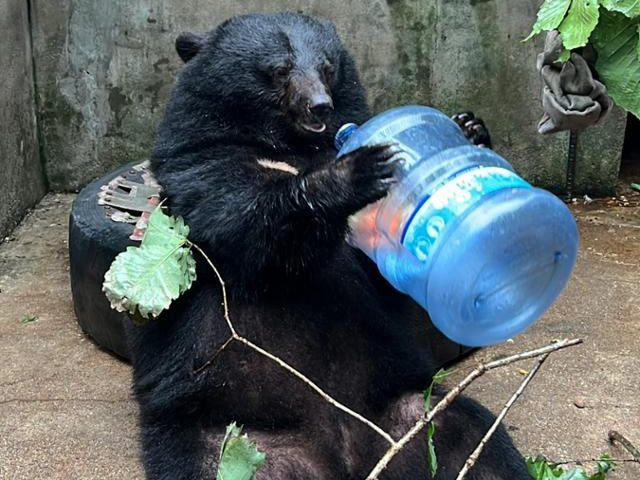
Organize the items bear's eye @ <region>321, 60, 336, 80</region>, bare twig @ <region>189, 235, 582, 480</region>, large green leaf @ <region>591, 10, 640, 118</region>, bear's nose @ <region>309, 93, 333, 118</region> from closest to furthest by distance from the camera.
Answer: bare twig @ <region>189, 235, 582, 480</region> < large green leaf @ <region>591, 10, 640, 118</region> < bear's nose @ <region>309, 93, 333, 118</region> < bear's eye @ <region>321, 60, 336, 80</region>

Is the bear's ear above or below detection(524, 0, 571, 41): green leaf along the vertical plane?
below

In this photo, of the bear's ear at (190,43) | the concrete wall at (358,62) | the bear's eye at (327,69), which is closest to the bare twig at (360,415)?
the bear's eye at (327,69)

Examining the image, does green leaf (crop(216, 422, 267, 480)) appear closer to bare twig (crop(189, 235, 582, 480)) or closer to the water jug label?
bare twig (crop(189, 235, 582, 480))

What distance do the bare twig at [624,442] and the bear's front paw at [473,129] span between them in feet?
4.26

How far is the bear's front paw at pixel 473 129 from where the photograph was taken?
3.39 meters

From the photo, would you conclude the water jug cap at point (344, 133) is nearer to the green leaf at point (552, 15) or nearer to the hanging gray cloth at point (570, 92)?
the hanging gray cloth at point (570, 92)

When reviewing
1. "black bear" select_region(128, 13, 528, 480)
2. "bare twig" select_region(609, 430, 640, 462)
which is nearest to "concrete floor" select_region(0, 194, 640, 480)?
"bare twig" select_region(609, 430, 640, 462)

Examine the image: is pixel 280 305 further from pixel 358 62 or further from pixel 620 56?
pixel 358 62

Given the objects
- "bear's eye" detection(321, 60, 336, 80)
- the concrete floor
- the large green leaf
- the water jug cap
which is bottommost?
the concrete floor

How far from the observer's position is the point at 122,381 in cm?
438

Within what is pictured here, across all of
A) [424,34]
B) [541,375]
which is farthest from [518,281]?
[424,34]

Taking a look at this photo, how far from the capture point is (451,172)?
9.45ft

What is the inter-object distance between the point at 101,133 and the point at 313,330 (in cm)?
393

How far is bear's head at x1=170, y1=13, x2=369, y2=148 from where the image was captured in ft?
11.0
